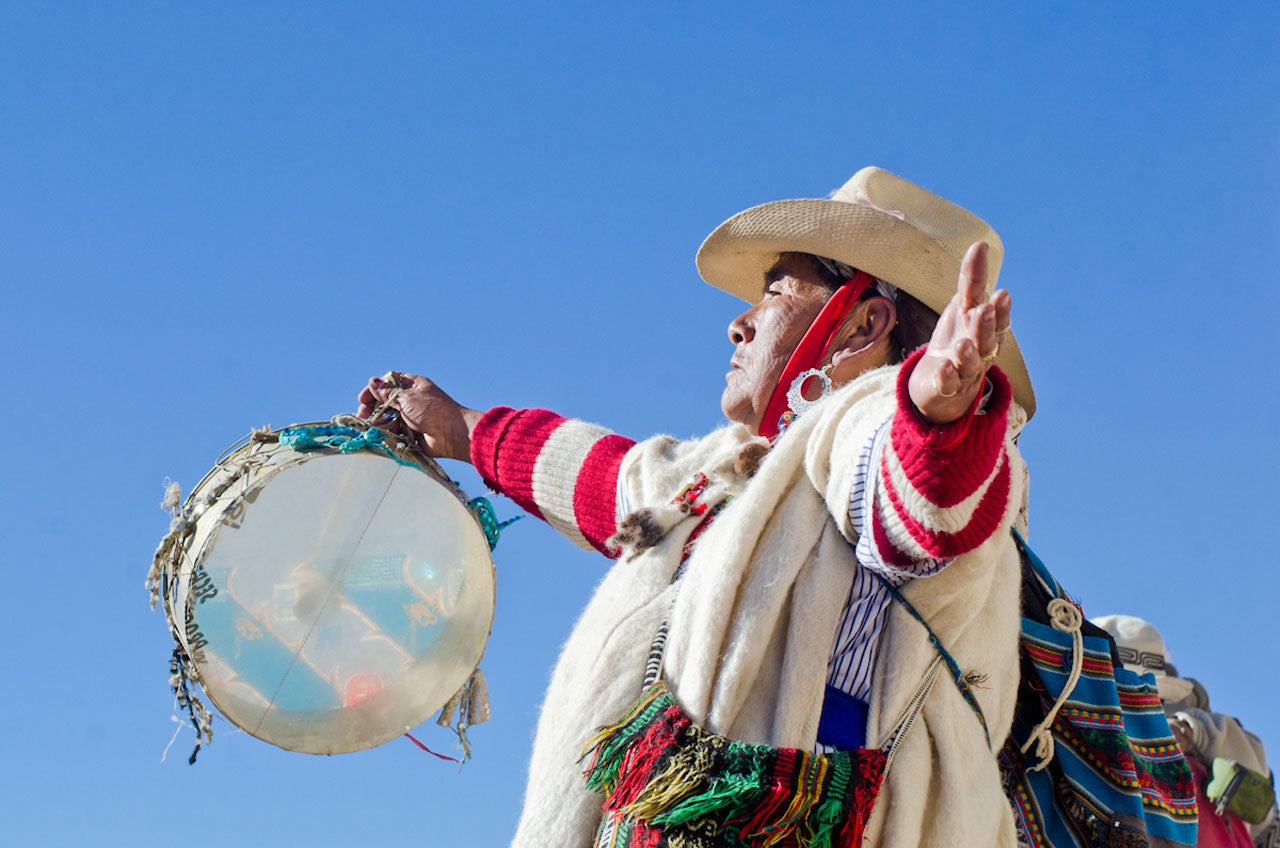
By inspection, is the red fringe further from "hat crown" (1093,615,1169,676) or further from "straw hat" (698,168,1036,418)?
"hat crown" (1093,615,1169,676)

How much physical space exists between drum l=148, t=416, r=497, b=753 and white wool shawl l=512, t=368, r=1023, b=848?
801 mm

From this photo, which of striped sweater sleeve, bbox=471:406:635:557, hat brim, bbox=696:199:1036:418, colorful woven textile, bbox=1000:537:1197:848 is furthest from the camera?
striped sweater sleeve, bbox=471:406:635:557

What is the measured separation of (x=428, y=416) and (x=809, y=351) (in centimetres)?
110

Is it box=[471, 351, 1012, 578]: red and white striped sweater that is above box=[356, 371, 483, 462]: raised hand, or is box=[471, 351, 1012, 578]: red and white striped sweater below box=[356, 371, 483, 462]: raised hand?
below

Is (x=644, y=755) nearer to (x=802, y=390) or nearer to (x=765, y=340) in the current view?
(x=802, y=390)

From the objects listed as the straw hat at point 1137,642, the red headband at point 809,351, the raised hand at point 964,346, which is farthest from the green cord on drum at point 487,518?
the straw hat at point 1137,642

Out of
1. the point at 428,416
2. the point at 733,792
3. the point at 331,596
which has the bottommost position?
the point at 733,792

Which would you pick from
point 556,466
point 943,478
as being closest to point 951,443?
point 943,478

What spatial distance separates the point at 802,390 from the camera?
11.3 feet

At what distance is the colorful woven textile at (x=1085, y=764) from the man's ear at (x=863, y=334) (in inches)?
24.1

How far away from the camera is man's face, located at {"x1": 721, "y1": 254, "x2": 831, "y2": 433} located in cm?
354

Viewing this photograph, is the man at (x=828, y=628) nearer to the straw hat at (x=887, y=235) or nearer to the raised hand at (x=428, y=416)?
the straw hat at (x=887, y=235)

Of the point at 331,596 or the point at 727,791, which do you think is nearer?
the point at 727,791

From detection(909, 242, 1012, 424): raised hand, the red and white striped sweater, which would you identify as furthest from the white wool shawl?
detection(909, 242, 1012, 424): raised hand
